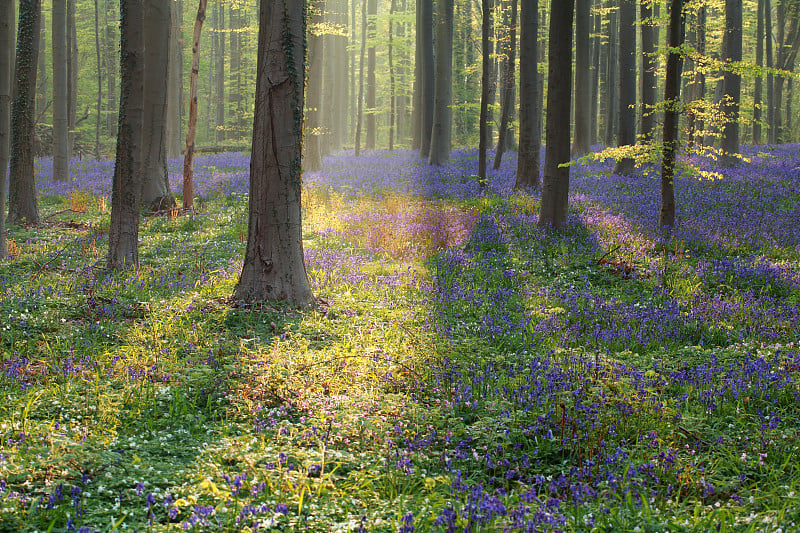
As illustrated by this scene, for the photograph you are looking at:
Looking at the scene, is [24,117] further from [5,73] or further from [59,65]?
[59,65]

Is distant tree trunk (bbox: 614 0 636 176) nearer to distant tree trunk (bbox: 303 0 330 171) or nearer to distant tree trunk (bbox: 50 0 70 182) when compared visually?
distant tree trunk (bbox: 303 0 330 171)

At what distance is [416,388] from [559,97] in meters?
7.90

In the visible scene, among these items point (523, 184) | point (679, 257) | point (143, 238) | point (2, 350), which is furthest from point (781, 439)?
point (523, 184)

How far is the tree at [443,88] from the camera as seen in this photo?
21.6 meters

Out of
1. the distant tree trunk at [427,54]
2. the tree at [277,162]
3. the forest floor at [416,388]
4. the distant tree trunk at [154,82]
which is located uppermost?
the distant tree trunk at [427,54]

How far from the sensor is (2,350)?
5285 millimetres

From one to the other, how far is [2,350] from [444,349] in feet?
14.0

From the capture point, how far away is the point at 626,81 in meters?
17.7

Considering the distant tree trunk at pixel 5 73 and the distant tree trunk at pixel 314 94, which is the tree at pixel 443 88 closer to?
the distant tree trunk at pixel 314 94

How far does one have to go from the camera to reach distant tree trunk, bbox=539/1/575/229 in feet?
35.3

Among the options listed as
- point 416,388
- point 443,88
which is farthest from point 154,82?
point 443,88

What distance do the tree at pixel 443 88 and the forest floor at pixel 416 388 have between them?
40.2ft

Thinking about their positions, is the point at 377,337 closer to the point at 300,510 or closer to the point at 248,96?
the point at 300,510

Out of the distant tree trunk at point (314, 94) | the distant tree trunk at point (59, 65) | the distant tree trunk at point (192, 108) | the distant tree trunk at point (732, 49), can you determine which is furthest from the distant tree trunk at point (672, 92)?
the distant tree trunk at point (59, 65)
